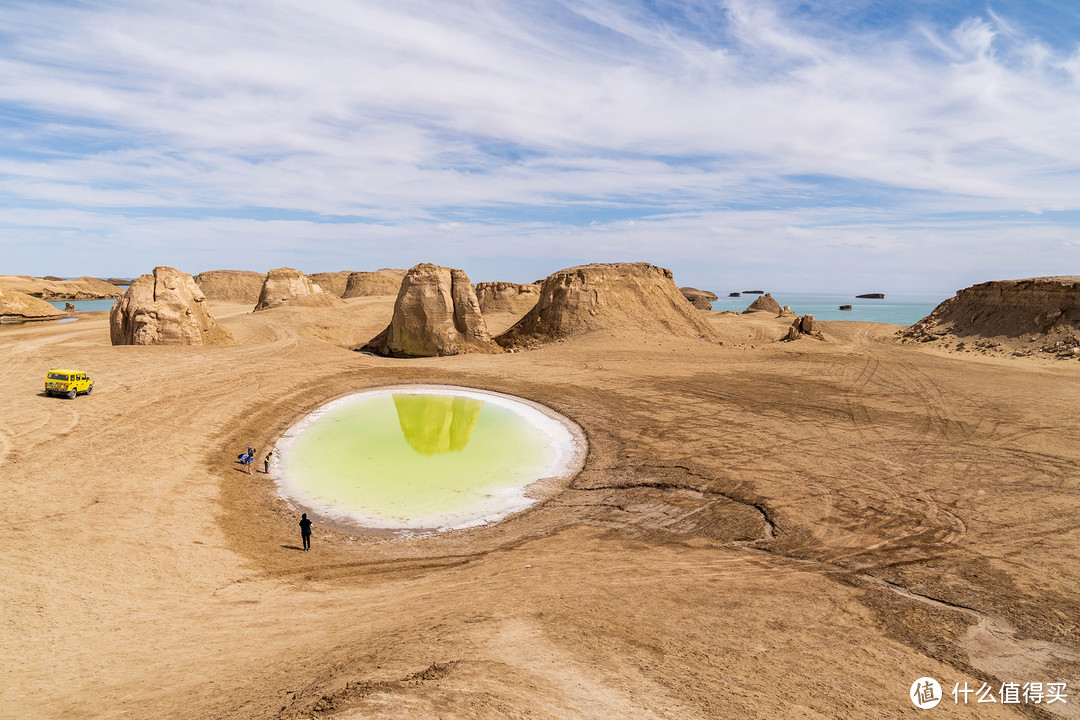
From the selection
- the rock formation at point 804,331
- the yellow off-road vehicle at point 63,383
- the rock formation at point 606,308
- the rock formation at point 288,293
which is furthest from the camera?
the rock formation at point 288,293

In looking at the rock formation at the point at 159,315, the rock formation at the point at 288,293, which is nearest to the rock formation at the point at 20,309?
the rock formation at the point at 288,293

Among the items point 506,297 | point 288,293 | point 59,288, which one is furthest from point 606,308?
point 59,288

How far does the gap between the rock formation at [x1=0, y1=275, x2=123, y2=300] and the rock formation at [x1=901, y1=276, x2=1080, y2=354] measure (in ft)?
277

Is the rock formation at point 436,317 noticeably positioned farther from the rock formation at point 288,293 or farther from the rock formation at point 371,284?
the rock formation at point 371,284

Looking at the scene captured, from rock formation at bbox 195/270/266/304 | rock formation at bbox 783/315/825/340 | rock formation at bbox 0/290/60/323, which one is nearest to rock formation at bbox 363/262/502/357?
rock formation at bbox 783/315/825/340

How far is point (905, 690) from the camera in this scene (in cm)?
593

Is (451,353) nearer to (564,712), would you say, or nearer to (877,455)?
(877,455)

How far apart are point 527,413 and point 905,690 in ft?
48.9

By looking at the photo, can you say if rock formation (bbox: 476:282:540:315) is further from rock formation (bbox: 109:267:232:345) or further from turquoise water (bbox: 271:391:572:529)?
turquoise water (bbox: 271:391:572:529)

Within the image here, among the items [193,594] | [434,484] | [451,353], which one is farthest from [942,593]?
[451,353]

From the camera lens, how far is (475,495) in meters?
13.2

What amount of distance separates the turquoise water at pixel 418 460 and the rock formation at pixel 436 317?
30.4 feet

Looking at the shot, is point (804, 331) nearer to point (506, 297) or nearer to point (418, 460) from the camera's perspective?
point (506, 297)

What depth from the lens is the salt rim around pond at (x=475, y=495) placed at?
1170 centimetres
